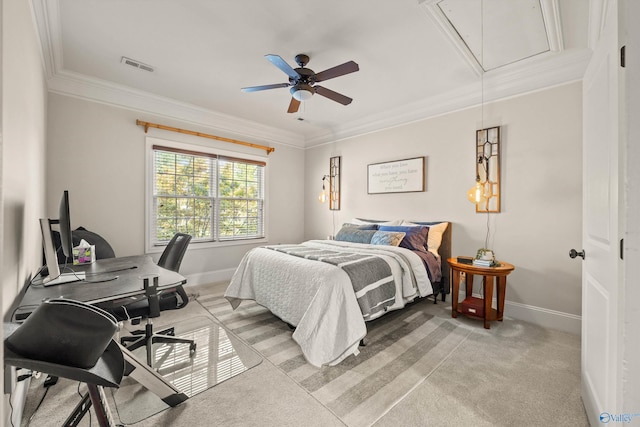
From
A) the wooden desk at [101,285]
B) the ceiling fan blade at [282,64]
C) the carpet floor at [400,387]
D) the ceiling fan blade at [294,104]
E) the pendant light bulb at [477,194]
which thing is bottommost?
the carpet floor at [400,387]

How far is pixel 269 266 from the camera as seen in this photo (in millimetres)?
2838

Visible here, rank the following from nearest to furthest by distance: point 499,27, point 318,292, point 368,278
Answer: point 318,292, point 499,27, point 368,278

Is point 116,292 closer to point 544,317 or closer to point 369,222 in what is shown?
point 369,222

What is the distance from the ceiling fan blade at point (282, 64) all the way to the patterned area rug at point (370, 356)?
94.2 inches

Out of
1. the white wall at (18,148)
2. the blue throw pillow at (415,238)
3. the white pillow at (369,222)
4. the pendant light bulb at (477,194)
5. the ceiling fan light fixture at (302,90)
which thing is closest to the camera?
the white wall at (18,148)

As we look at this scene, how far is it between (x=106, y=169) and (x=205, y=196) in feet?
4.20

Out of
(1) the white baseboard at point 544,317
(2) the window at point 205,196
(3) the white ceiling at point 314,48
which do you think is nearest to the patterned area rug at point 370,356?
(1) the white baseboard at point 544,317

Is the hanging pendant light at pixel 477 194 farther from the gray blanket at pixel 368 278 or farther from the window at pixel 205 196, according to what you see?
the window at pixel 205 196

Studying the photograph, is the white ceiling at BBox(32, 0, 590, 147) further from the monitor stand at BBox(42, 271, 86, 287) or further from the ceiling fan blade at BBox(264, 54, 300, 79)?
the monitor stand at BBox(42, 271, 86, 287)

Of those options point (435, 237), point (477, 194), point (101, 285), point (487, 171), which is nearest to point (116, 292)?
point (101, 285)

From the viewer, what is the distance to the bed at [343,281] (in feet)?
7.06

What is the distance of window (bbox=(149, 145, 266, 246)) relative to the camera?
3.91m

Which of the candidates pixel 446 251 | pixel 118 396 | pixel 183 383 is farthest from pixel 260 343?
pixel 446 251

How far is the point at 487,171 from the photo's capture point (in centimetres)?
325
